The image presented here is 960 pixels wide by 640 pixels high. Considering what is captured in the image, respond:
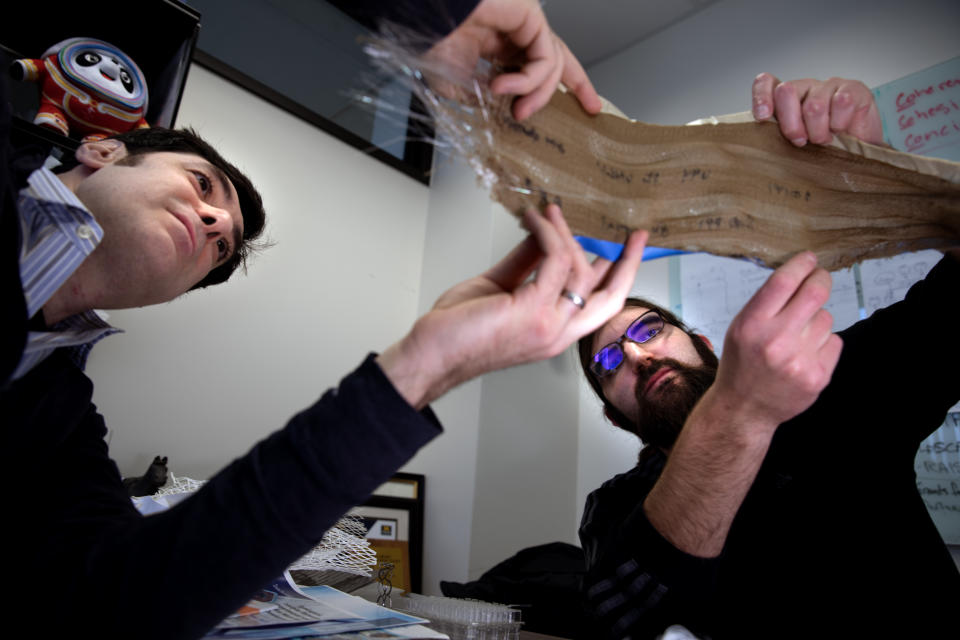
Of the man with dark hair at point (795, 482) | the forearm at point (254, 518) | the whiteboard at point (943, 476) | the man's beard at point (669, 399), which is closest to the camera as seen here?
the forearm at point (254, 518)

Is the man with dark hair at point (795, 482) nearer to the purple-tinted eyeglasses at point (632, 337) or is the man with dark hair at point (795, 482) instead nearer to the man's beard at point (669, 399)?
the man's beard at point (669, 399)

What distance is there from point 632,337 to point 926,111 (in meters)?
1.35

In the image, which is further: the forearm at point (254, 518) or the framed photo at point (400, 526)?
the framed photo at point (400, 526)

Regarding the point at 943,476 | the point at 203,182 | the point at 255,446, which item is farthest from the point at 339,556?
the point at 943,476

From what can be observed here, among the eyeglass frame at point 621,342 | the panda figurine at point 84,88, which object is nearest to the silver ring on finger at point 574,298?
the eyeglass frame at point 621,342

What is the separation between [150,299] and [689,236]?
89cm

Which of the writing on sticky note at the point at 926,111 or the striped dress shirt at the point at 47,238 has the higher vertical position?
the writing on sticky note at the point at 926,111

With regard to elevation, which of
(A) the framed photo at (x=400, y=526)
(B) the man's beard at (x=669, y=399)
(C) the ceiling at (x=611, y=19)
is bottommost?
(A) the framed photo at (x=400, y=526)

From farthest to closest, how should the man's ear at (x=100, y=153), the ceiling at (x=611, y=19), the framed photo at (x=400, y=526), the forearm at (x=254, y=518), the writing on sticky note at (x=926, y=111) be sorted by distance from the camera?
the ceiling at (x=611, y=19), the framed photo at (x=400, y=526), the writing on sticky note at (x=926, y=111), the man's ear at (x=100, y=153), the forearm at (x=254, y=518)

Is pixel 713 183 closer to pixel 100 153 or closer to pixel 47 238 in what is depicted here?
pixel 47 238

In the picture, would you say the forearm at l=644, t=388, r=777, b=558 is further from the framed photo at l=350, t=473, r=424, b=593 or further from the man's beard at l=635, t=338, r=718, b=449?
the framed photo at l=350, t=473, r=424, b=593

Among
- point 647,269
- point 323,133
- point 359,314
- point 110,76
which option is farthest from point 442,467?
point 110,76

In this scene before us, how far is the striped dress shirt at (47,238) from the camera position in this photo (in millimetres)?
690

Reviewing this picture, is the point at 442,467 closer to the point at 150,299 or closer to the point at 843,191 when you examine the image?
the point at 150,299
